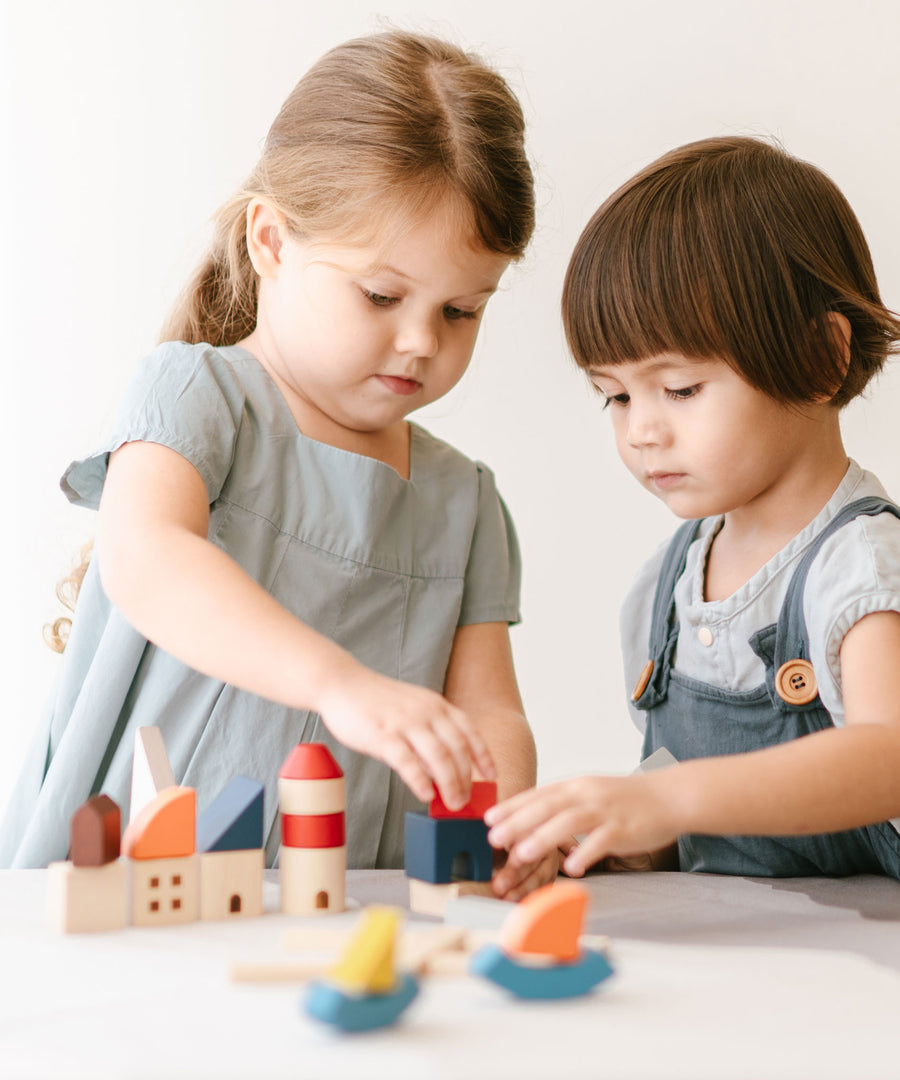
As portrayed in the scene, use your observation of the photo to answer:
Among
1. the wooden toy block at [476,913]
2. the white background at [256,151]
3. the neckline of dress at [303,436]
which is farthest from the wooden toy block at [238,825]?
the white background at [256,151]

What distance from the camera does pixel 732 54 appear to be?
1.52m

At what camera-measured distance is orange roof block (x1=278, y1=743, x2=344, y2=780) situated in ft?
2.05

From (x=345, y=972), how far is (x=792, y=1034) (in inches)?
6.3

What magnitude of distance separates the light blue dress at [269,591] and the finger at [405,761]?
0.33 metres

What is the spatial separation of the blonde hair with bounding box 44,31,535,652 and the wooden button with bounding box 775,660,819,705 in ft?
1.23

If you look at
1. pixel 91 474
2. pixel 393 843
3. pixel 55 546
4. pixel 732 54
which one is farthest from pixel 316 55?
pixel 393 843

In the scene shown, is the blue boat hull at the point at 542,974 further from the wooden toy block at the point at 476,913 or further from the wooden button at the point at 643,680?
the wooden button at the point at 643,680

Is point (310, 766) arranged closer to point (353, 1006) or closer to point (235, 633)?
point (235, 633)

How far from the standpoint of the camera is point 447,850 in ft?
2.08

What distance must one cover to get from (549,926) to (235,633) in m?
0.29

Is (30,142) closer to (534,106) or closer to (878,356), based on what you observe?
(534,106)

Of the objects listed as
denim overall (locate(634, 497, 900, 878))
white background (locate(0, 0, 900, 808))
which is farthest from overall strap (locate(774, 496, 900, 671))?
white background (locate(0, 0, 900, 808))

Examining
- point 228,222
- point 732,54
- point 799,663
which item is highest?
point 732,54

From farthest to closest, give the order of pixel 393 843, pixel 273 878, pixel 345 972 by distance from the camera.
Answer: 1. pixel 393 843
2. pixel 273 878
3. pixel 345 972
